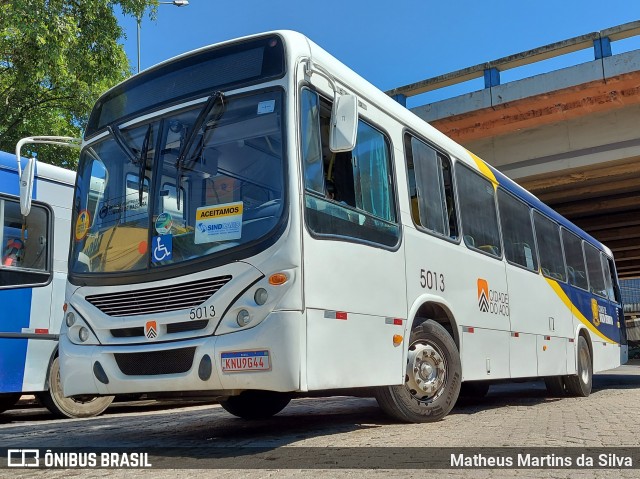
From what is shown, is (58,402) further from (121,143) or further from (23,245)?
(121,143)

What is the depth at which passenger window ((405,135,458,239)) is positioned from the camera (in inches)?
254

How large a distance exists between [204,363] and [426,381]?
2.37m

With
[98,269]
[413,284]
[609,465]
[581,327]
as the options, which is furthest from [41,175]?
[581,327]

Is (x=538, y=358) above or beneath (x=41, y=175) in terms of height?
beneath

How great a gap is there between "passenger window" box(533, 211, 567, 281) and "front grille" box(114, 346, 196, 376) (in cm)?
670

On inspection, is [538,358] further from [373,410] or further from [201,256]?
[201,256]

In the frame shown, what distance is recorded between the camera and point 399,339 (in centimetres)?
558

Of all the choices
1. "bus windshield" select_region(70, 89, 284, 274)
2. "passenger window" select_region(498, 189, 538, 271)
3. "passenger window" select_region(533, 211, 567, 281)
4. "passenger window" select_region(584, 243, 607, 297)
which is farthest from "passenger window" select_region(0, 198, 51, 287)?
"passenger window" select_region(584, 243, 607, 297)

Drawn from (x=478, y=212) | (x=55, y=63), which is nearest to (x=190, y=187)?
(x=478, y=212)

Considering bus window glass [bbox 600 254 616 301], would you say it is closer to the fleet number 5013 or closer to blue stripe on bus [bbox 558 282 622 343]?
blue stripe on bus [bbox 558 282 622 343]

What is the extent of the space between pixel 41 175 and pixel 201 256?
4.84 m

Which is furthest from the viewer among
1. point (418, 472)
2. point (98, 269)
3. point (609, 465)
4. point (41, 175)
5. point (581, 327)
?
point (581, 327)

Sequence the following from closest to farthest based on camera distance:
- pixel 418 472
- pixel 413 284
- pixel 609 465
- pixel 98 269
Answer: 1. pixel 418 472
2. pixel 609 465
3. pixel 98 269
4. pixel 413 284

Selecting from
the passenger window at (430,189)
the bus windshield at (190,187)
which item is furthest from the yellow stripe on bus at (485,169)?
the bus windshield at (190,187)
